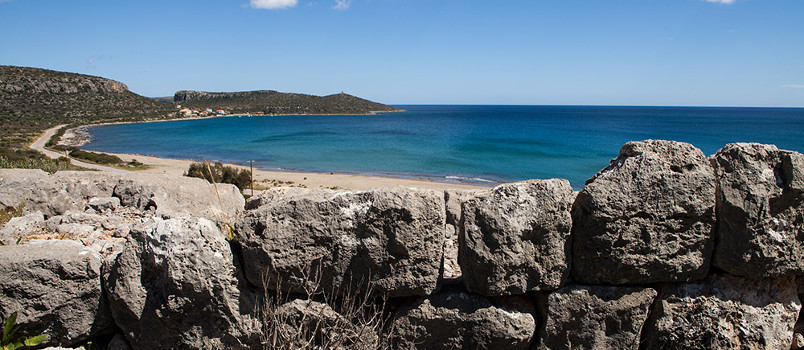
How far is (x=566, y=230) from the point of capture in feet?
11.1

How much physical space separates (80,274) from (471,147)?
46066 mm

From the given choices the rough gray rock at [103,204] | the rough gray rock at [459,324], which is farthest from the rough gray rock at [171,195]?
the rough gray rock at [459,324]

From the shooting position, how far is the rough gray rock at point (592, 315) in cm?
351

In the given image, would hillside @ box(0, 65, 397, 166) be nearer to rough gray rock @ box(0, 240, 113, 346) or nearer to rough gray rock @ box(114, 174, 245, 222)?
rough gray rock @ box(114, 174, 245, 222)

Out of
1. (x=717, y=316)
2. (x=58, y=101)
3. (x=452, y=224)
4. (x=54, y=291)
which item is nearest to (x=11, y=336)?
(x=54, y=291)

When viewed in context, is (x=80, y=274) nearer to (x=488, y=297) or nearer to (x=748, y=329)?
(x=488, y=297)

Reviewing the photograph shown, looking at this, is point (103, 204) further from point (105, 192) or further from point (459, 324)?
point (459, 324)

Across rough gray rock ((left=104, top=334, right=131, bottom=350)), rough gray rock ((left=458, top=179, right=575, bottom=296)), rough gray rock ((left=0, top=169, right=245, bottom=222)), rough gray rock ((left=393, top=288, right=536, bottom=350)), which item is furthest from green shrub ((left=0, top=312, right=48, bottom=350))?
rough gray rock ((left=458, top=179, right=575, bottom=296))

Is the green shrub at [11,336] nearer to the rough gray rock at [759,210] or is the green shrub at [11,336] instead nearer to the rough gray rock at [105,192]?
the rough gray rock at [105,192]

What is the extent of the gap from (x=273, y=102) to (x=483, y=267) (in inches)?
5190

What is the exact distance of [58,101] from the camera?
244ft

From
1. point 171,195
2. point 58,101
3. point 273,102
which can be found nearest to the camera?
point 171,195

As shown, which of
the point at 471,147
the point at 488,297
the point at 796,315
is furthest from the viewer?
the point at 471,147

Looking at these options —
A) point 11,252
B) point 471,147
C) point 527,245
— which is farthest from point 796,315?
point 471,147
